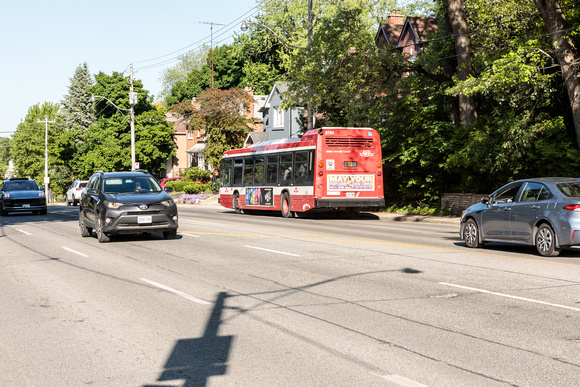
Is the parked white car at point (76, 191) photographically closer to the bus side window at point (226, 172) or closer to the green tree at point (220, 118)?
the green tree at point (220, 118)

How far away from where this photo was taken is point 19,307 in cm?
883

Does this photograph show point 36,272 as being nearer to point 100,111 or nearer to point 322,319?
point 322,319

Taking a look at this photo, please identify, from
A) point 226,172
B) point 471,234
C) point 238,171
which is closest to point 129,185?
point 471,234

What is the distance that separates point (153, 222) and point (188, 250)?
191 cm

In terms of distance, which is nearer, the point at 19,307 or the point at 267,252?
the point at 19,307

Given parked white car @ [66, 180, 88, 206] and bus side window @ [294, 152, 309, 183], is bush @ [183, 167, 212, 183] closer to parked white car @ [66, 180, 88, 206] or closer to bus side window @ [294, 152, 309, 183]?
parked white car @ [66, 180, 88, 206]

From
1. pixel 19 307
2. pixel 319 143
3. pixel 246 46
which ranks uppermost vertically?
pixel 246 46

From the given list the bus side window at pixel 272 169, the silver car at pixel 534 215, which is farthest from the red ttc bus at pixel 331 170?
the silver car at pixel 534 215

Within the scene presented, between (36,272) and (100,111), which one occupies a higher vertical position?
(100,111)

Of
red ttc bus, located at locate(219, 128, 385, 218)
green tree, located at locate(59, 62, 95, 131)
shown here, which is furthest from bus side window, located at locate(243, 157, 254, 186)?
green tree, located at locate(59, 62, 95, 131)

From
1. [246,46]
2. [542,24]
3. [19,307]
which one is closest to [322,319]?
[19,307]

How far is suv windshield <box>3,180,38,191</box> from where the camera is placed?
1346 inches

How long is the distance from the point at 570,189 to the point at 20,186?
28893 millimetres

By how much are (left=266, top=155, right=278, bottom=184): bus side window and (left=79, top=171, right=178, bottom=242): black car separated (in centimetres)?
1238
